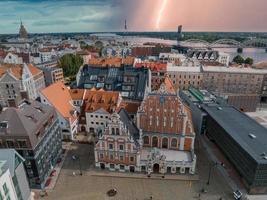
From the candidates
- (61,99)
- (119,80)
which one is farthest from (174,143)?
(61,99)

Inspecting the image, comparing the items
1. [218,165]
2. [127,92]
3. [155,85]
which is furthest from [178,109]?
[155,85]

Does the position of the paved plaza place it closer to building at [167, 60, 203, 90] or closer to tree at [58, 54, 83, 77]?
building at [167, 60, 203, 90]

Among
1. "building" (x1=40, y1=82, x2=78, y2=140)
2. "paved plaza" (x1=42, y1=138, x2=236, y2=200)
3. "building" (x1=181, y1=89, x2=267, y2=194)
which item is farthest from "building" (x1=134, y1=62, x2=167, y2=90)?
"paved plaza" (x1=42, y1=138, x2=236, y2=200)

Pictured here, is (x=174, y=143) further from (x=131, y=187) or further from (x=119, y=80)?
(x=119, y=80)

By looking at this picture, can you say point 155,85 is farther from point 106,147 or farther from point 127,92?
point 106,147

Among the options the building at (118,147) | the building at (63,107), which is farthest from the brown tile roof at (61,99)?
the building at (118,147)

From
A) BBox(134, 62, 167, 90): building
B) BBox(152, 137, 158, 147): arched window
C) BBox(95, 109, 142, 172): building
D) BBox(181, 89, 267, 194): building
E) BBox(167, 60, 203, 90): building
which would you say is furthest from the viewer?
BBox(167, 60, 203, 90): building
